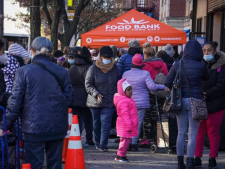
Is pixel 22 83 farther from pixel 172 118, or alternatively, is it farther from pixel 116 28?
pixel 116 28

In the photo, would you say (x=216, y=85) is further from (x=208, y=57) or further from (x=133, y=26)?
(x=133, y=26)

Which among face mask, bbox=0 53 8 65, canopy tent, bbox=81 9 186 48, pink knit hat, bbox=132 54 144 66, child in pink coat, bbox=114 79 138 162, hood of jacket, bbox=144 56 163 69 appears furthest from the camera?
canopy tent, bbox=81 9 186 48

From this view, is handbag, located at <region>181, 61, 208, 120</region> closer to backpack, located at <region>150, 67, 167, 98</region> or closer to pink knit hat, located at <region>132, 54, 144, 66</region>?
pink knit hat, located at <region>132, 54, 144, 66</region>

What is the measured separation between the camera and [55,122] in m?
5.73

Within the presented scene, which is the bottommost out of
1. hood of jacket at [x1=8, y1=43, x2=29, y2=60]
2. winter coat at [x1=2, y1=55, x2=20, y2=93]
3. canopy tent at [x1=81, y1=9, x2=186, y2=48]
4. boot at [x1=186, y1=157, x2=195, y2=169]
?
boot at [x1=186, y1=157, x2=195, y2=169]

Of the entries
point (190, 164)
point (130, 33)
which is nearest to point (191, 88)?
A: point (190, 164)

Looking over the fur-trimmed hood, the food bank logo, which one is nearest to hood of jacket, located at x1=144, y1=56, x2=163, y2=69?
the fur-trimmed hood

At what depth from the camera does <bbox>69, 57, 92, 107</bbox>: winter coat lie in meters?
10.0

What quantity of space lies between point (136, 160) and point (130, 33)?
263 inches

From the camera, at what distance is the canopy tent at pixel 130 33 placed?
14602 millimetres

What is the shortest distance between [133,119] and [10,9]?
95.0 feet

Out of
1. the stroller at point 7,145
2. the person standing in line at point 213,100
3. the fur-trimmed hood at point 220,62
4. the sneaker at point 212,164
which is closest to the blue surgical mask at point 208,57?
the person standing in line at point 213,100

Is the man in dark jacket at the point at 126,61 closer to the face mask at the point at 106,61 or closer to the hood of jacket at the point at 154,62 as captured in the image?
the hood of jacket at the point at 154,62

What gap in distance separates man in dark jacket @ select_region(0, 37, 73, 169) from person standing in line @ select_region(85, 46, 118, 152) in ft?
11.3
